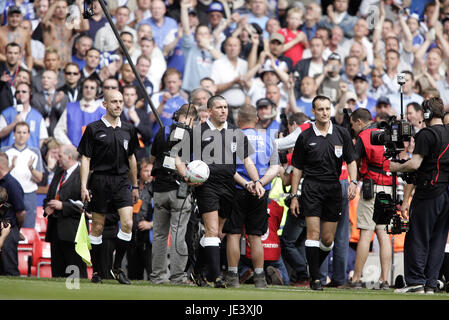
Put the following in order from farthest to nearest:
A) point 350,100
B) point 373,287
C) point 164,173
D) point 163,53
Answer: point 163,53
point 350,100
point 373,287
point 164,173

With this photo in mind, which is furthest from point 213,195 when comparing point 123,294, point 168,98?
point 168,98

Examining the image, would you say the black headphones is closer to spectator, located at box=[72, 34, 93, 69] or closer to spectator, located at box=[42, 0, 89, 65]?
spectator, located at box=[72, 34, 93, 69]

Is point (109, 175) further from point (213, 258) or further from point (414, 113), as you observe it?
point (414, 113)

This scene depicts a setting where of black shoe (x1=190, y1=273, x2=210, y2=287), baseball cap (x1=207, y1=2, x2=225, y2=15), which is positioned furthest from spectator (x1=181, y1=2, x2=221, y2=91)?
black shoe (x1=190, y1=273, x2=210, y2=287)

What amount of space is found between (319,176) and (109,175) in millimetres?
2688

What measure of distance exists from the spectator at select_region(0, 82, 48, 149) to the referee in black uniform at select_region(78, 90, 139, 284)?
4447 millimetres

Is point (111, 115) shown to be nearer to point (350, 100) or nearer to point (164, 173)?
point (164, 173)

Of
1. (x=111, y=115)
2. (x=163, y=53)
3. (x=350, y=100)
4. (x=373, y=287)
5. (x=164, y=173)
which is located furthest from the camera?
(x=163, y=53)

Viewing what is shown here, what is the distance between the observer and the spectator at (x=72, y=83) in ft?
55.3

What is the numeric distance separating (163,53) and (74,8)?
204cm

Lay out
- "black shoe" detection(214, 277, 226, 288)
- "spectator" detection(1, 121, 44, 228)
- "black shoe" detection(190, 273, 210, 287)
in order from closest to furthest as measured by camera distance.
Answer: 1. "black shoe" detection(214, 277, 226, 288)
2. "black shoe" detection(190, 273, 210, 287)
3. "spectator" detection(1, 121, 44, 228)

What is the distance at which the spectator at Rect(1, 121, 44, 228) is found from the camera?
15.5m

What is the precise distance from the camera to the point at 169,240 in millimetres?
14398

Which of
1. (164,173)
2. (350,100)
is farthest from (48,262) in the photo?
(350,100)
